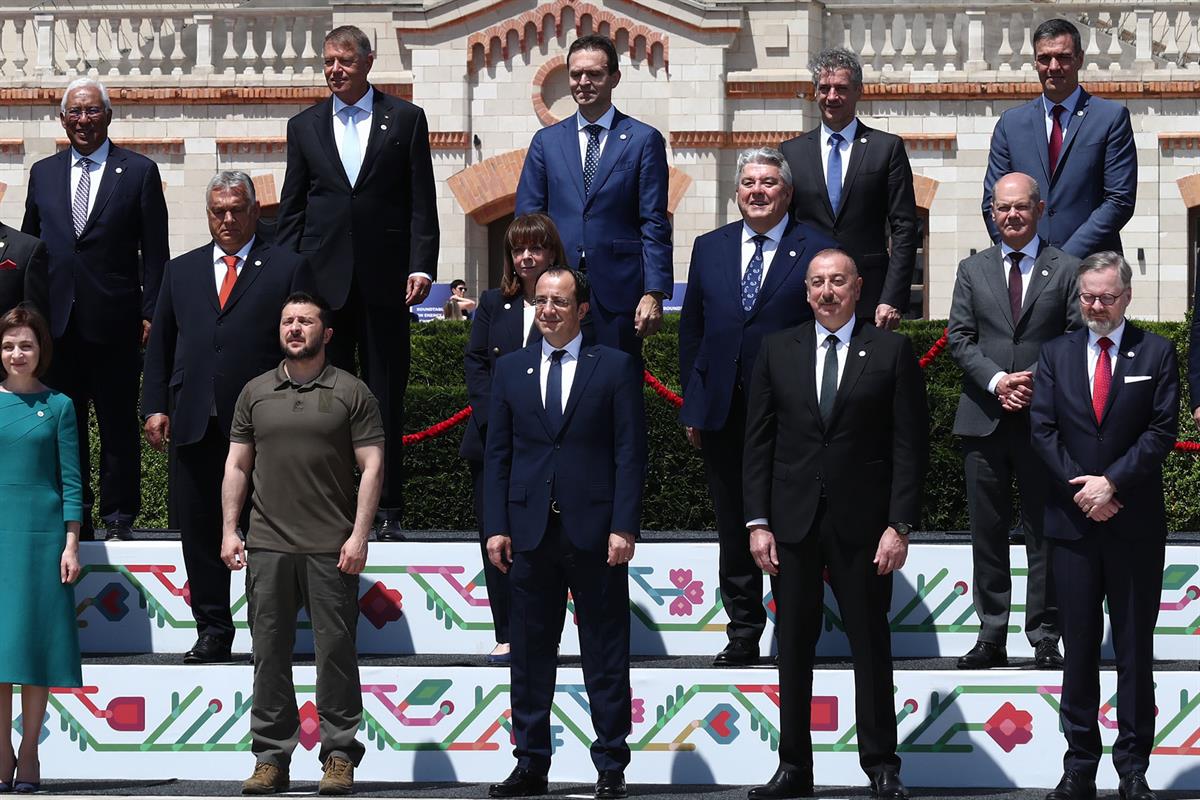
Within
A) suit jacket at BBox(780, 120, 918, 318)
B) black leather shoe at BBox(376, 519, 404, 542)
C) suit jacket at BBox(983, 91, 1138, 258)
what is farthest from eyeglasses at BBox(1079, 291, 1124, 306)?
black leather shoe at BBox(376, 519, 404, 542)

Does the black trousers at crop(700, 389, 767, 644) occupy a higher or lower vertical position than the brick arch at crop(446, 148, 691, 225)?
lower

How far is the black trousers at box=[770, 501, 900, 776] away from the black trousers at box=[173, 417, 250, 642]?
105 inches

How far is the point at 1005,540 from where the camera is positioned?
8.48 metres

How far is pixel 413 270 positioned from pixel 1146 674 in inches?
151

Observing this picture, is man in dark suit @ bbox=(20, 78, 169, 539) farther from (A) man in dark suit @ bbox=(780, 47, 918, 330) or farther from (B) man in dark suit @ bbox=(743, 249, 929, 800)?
(B) man in dark suit @ bbox=(743, 249, 929, 800)

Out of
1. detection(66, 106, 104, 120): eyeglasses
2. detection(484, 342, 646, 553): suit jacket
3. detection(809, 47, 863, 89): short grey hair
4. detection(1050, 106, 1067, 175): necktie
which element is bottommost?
detection(484, 342, 646, 553): suit jacket

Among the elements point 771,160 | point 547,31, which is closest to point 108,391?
point 771,160

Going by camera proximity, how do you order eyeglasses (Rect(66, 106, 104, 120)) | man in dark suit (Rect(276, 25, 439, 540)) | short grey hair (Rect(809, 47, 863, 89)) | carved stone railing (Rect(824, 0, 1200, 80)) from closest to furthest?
short grey hair (Rect(809, 47, 863, 89)) < man in dark suit (Rect(276, 25, 439, 540)) < eyeglasses (Rect(66, 106, 104, 120)) < carved stone railing (Rect(824, 0, 1200, 80))

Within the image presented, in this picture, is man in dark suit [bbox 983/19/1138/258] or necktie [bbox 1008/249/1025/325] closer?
necktie [bbox 1008/249/1025/325]

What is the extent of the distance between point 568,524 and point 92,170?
3.47 meters

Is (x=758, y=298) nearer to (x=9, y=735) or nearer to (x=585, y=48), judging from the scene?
(x=585, y=48)

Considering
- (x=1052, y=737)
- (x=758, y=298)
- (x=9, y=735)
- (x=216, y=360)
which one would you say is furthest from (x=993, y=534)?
(x=9, y=735)

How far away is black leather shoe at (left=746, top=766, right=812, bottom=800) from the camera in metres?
7.66

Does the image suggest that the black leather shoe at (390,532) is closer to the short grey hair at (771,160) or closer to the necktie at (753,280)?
the necktie at (753,280)
